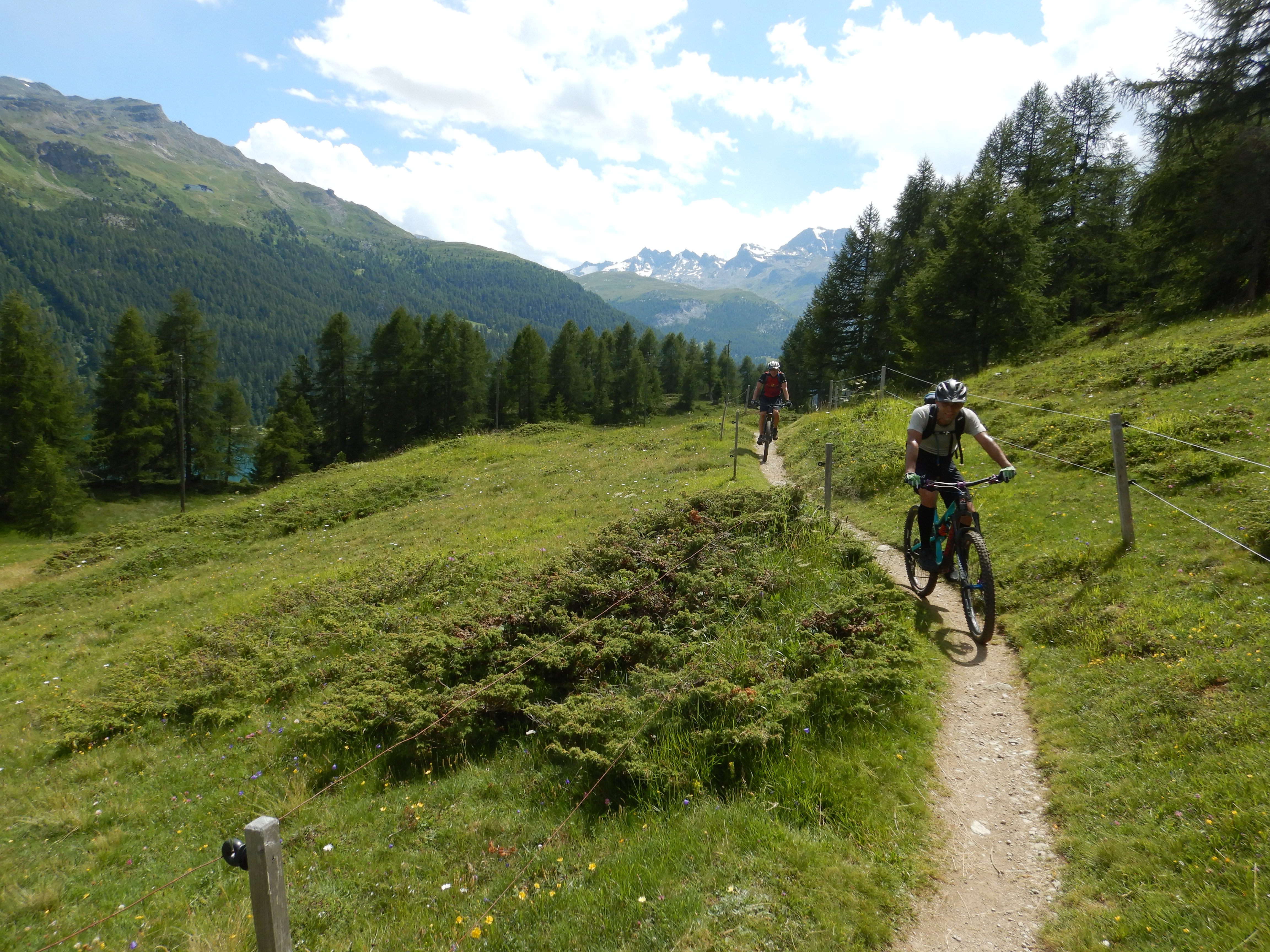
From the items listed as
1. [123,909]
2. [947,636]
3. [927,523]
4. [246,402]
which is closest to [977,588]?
[947,636]

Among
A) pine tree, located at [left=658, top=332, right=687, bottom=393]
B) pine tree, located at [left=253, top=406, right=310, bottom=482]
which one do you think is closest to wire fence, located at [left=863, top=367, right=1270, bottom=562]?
pine tree, located at [left=253, top=406, right=310, bottom=482]

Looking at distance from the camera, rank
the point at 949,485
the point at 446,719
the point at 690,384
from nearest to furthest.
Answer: the point at 446,719
the point at 949,485
the point at 690,384

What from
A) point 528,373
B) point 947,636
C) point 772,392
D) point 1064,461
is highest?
point 528,373

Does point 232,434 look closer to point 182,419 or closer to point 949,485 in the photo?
point 182,419

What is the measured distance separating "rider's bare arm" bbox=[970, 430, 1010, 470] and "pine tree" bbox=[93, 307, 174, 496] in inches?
2678

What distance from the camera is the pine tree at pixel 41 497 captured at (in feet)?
142

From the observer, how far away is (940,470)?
9055 millimetres

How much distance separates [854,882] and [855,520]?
1053cm

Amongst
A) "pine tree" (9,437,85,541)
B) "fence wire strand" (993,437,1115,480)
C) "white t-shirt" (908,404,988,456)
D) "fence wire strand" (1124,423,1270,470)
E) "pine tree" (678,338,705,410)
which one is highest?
"pine tree" (678,338,705,410)

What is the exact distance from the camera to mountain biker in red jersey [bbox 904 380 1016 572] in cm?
841

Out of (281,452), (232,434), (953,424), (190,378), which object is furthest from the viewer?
(232,434)

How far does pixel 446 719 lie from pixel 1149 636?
821cm

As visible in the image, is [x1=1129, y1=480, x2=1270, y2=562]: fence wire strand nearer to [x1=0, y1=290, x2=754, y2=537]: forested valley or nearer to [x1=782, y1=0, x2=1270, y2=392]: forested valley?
[x1=782, y1=0, x2=1270, y2=392]: forested valley

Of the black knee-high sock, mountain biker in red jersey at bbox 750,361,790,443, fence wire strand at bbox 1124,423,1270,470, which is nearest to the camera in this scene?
fence wire strand at bbox 1124,423,1270,470
